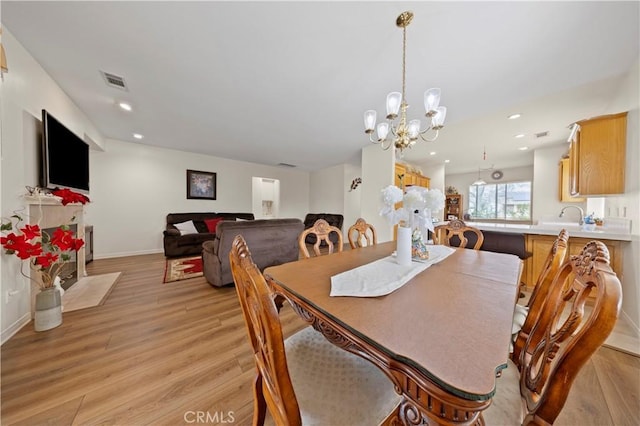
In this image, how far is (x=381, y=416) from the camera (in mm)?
684

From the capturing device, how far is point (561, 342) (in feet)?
1.95

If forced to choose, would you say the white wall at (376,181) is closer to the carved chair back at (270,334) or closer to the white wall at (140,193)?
the carved chair back at (270,334)

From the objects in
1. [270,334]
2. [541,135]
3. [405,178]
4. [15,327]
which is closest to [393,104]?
[270,334]

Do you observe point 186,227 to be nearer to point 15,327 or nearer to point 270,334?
point 15,327

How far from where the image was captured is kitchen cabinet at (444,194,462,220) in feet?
24.3

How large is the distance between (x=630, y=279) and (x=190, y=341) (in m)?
4.00

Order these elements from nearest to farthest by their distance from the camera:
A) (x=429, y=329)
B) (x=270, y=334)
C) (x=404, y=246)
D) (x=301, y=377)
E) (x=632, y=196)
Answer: (x=270, y=334), (x=429, y=329), (x=301, y=377), (x=404, y=246), (x=632, y=196)

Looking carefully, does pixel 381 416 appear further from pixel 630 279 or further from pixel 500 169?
pixel 500 169

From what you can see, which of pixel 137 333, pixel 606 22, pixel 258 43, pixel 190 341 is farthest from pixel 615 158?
pixel 137 333

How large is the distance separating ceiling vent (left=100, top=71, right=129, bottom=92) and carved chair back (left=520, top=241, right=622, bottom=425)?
145 inches

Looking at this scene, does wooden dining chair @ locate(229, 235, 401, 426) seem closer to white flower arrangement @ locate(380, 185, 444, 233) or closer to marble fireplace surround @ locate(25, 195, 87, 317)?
white flower arrangement @ locate(380, 185, 444, 233)

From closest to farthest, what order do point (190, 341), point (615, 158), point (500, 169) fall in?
point (190, 341) → point (615, 158) → point (500, 169)

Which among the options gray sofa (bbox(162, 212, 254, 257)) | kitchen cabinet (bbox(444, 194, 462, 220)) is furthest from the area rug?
kitchen cabinet (bbox(444, 194, 462, 220))

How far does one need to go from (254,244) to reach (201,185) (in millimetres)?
3523
